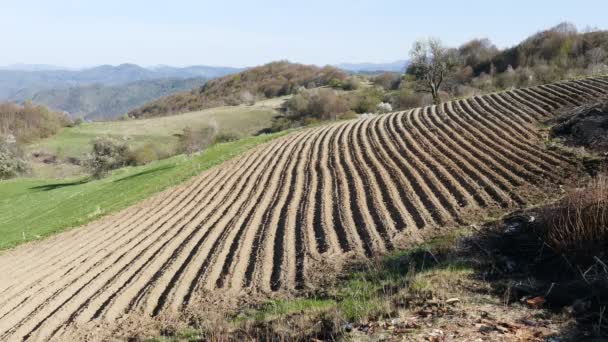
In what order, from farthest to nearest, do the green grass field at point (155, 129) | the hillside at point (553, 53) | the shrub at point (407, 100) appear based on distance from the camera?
1. the green grass field at point (155, 129)
2. the shrub at point (407, 100)
3. the hillside at point (553, 53)

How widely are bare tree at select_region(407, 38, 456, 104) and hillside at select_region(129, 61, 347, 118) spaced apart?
59.9 m

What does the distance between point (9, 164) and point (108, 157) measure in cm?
1234

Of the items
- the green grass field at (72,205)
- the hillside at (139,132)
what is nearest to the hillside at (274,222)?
the green grass field at (72,205)

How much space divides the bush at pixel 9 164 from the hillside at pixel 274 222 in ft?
111

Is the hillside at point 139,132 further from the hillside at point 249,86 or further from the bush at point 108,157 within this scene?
the hillside at point 249,86

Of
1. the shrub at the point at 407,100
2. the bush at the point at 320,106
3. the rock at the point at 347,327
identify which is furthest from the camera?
the bush at the point at 320,106

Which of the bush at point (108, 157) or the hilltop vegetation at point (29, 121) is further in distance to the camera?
the hilltop vegetation at point (29, 121)

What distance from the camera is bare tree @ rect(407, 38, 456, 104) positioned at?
41688mm

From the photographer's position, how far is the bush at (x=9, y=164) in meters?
43.5

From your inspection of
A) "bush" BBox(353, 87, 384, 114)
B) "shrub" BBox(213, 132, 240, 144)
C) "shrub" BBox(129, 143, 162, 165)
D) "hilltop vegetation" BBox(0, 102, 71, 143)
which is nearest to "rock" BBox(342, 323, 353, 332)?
"shrub" BBox(129, 143, 162, 165)

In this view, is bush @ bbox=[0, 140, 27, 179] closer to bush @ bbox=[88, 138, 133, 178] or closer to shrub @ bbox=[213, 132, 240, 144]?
bush @ bbox=[88, 138, 133, 178]

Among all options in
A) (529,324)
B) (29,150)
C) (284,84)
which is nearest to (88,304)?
(529,324)

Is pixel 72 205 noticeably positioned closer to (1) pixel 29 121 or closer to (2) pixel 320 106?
(2) pixel 320 106

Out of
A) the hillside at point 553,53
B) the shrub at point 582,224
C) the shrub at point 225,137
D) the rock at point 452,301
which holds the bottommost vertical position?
the shrub at point 225,137
